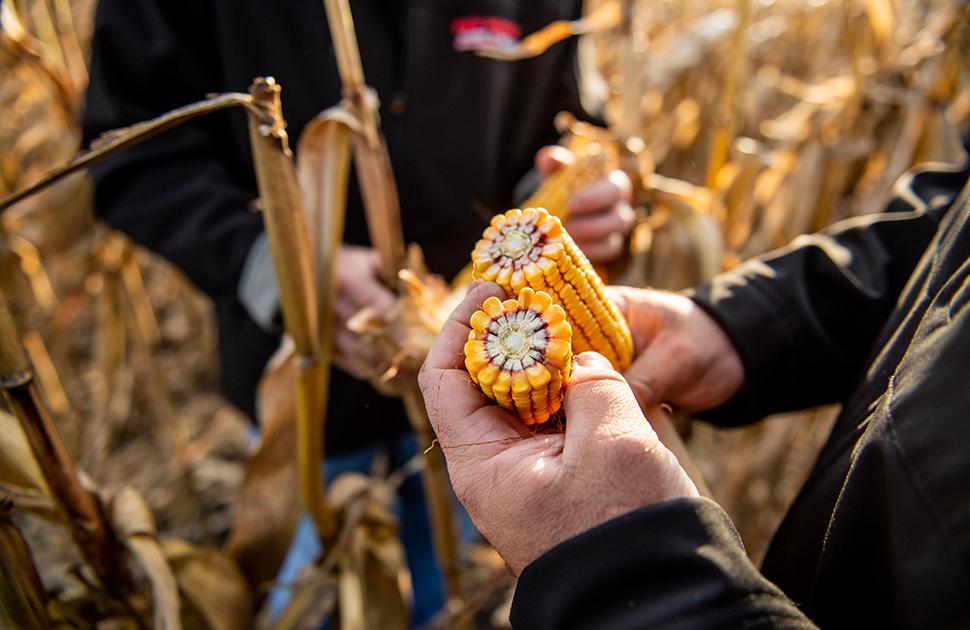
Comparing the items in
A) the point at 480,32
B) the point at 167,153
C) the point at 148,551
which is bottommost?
the point at 148,551

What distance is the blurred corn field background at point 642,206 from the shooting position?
1.58 metres

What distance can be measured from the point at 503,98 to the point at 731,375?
41.1 inches

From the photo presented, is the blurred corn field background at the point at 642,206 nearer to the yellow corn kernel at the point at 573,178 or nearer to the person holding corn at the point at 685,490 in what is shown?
the yellow corn kernel at the point at 573,178

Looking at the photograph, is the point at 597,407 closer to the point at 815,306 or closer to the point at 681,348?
the point at 681,348

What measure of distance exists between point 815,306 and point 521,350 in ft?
2.23

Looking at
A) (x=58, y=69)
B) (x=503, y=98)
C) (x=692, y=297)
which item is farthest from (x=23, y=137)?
(x=692, y=297)

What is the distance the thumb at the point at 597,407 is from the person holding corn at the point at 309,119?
67cm

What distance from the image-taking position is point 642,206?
1.67 meters

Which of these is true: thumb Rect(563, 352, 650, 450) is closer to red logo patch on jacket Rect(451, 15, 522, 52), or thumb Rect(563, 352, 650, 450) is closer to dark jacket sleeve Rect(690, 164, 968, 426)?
dark jacket sleeve Rect(690, 164, 968, 426)

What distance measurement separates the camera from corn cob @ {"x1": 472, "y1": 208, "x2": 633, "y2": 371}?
0.76 metres

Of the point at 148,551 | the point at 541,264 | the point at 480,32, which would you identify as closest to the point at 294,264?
the point at 541,264

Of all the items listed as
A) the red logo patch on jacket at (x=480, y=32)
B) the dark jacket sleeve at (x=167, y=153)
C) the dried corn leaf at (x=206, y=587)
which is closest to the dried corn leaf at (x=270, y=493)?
the dried corn leaf at (x=206, y=587)

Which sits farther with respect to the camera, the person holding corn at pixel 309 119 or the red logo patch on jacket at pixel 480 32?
the red logo patch on jacket at pixel 480 32

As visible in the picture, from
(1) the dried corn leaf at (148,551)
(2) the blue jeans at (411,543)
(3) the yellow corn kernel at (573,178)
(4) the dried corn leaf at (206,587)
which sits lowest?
(2) the blue jeans at (411,543)
